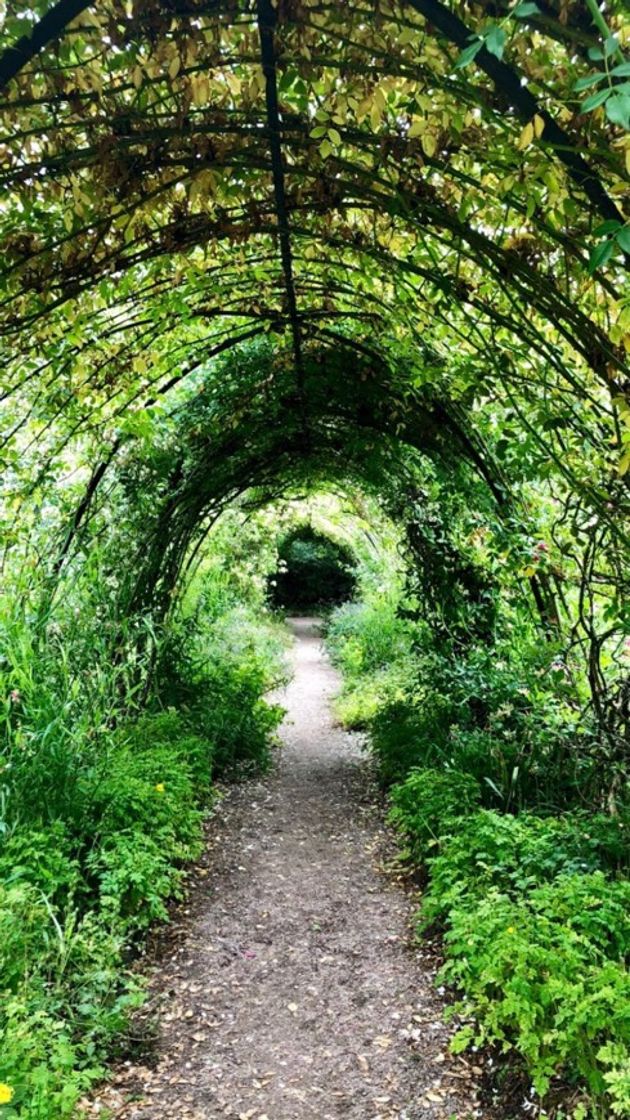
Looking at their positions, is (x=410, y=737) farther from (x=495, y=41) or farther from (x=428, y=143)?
(x=495, y=41)

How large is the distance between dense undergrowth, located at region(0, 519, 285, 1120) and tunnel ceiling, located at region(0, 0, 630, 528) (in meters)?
1.62

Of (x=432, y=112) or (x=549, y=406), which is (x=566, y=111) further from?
(x=549, y=406)

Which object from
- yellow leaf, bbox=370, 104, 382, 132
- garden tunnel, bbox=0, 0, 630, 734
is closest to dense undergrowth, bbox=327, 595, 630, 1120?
garden tunnel, bbox=0, 0, 630, 734

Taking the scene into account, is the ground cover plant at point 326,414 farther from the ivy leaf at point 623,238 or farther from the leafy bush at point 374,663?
the leafy bush at point 374,663

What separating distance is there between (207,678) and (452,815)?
11.5 ft

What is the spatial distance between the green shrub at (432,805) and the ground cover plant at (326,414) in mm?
28

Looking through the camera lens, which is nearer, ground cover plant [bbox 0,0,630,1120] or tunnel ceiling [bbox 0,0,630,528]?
tunnel ceiling [bbox 0,0,630,528]

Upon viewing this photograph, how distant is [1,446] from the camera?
4.06m

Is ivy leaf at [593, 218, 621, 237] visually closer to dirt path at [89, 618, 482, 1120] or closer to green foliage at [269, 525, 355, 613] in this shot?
dirt path at [89, 618, 482, 1120]

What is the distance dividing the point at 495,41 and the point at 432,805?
12.2ft

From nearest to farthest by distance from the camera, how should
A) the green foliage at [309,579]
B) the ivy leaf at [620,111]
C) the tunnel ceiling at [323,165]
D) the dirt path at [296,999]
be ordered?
the ivy leaf at [620,111] < the tunnel ceiling at [323,165] < the dirt path at [296,999] < the green foliage at [309,579]

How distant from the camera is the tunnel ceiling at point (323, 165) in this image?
1739mm

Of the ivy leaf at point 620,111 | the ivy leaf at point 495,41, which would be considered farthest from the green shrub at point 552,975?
the ivy leaf at point 495,41

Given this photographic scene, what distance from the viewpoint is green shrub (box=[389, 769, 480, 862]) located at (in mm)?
4004
